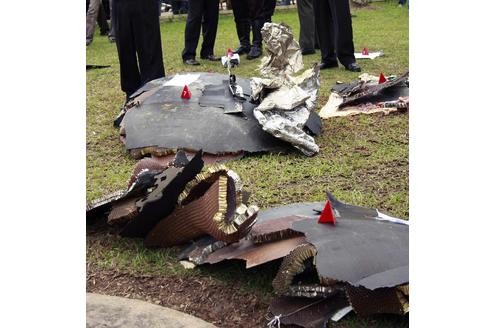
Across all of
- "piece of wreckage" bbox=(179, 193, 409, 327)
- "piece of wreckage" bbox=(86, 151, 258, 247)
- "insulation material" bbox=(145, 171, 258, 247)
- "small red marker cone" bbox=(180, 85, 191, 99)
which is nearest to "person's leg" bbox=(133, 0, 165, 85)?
"small red marker cone" bbox=(180, 85, 191, 99)

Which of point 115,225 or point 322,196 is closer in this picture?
point 115,225

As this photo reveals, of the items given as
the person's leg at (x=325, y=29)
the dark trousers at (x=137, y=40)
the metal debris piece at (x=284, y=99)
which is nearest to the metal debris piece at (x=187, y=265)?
the metal debris piece at (x=284, y=99)

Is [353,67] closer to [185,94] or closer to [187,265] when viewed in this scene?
[185,94]

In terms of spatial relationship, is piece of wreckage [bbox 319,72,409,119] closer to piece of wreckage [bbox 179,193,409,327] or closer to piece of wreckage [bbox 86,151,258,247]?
piece of wreckage [bbox 86,151,258,247]

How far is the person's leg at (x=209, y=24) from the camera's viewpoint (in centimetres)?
777

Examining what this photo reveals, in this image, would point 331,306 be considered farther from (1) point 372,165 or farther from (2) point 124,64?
(2) point 124,64

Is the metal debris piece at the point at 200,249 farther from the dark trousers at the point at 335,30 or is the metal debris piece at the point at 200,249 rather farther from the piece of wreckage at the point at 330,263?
the dark trousers at the point at 335,30

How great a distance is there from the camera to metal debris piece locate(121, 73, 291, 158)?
4051 millimetres

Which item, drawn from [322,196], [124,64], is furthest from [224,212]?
[124,64]

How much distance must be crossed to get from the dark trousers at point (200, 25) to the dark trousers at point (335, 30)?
1372mm

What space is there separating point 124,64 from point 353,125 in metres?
1.86

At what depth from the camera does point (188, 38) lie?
7.65 meters

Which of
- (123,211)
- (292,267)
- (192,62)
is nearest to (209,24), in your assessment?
(192,62)

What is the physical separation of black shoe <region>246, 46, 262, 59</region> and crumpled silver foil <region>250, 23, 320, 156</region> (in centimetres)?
366
